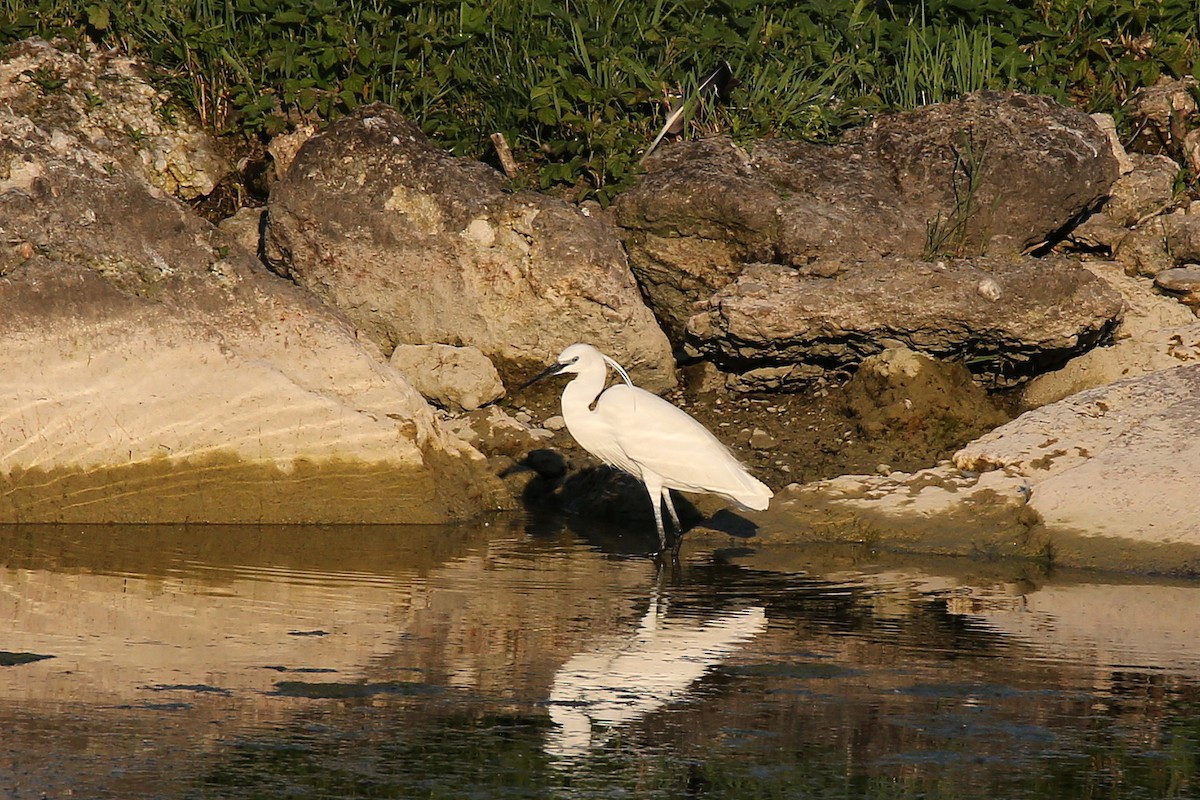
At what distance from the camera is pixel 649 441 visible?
820 cm

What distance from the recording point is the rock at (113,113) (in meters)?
11.1

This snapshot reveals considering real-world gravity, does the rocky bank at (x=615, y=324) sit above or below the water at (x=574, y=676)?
above

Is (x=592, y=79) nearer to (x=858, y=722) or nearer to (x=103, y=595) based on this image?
(x=103, y=595)

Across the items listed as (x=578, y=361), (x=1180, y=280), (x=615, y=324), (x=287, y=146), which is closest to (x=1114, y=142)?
(x=1180, y=280)

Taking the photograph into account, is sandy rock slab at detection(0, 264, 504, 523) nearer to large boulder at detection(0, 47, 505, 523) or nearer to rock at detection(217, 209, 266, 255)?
large boulder at detection(0, 47, 505, 523)

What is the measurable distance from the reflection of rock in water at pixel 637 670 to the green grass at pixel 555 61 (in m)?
4.92

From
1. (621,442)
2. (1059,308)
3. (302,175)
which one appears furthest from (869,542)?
(302,175)

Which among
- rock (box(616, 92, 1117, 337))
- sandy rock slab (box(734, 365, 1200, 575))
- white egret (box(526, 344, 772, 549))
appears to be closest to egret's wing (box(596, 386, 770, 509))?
white egret (box(526, 344, 772, 549))

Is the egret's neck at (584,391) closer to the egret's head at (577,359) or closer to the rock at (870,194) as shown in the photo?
the egret's head at (577,359)

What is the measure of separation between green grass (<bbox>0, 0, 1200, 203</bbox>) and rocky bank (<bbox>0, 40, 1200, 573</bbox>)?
0.34 m

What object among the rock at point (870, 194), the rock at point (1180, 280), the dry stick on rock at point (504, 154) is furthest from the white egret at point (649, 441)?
the rock at point (1180, 280)

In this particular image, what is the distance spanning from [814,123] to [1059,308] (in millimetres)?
2435

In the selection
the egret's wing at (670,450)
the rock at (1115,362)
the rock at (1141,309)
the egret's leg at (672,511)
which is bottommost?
the egret's leg at (672,511)

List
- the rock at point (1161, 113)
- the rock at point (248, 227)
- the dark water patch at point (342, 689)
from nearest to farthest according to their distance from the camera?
the dark water patch at point (342, 689), the rock at point (248, 227), the rock at point (1161, 113)
